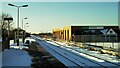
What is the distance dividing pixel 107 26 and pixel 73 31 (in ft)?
55.8

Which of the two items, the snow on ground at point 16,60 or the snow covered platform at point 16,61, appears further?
the snow on ground at point 16,60

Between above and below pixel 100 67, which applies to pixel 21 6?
above

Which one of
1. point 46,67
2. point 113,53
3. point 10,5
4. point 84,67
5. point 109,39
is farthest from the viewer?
point 109,39

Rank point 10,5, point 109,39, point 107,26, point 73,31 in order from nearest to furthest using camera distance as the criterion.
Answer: point 10,5 → point 109,39 → point 73,31 → point 107,26

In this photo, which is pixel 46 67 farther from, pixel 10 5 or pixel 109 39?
pixel 109 39

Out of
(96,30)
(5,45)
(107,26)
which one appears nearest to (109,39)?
(96,30)

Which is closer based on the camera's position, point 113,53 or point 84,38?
point 113,53

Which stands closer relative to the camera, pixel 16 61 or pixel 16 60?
pixel 16 61

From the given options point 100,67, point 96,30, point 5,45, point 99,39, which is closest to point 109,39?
point 99,39

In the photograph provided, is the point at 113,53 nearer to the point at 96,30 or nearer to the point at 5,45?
the point at 5,45

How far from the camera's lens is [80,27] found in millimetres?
91375

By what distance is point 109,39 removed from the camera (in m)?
74.1

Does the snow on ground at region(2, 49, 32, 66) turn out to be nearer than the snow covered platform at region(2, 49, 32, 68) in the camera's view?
No

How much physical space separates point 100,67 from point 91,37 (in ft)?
195
